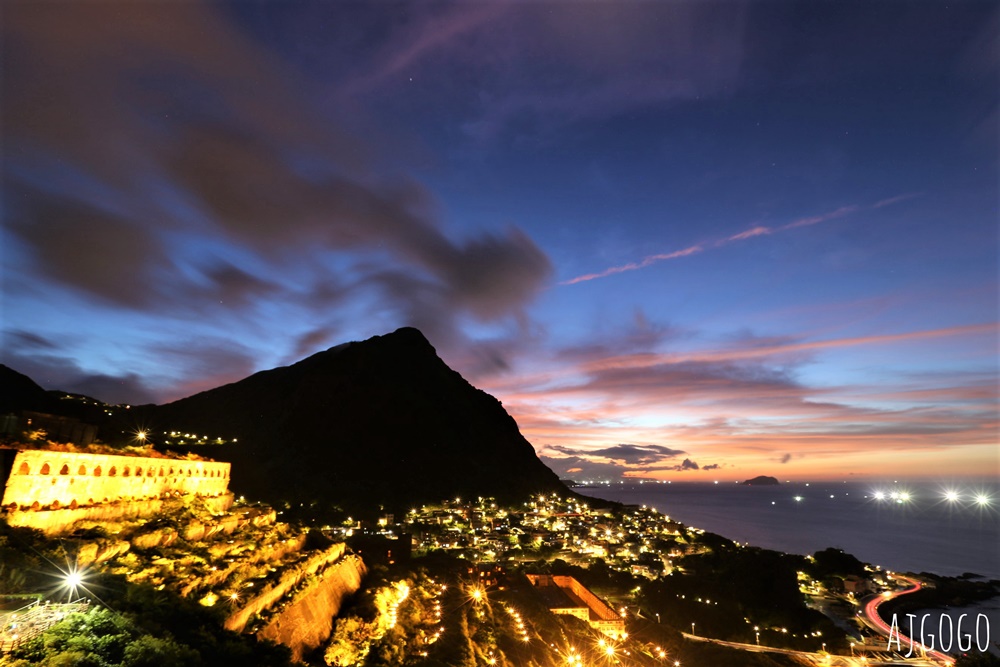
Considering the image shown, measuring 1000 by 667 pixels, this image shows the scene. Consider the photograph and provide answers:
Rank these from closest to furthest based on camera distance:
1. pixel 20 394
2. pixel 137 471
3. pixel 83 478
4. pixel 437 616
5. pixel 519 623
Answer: pixel 83 478
pixel 137 471
pixel 437 616
pixel 519 623
pixel 20 394

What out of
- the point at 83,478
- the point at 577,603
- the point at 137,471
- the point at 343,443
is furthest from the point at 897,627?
the point at 343,443

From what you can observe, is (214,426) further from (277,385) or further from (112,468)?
(112,468)

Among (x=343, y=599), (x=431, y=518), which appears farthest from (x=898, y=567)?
(x=343, y=599)

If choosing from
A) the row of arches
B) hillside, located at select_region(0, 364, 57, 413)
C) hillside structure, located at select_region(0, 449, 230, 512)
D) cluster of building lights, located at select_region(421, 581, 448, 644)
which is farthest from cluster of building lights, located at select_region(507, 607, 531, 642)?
hillside, located at select_region(0, 364, 57, 413)

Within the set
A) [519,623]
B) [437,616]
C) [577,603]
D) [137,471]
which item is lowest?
[577,603]

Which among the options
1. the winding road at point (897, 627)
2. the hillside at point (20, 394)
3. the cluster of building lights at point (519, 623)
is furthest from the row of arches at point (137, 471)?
the hillside at point (20, 394)

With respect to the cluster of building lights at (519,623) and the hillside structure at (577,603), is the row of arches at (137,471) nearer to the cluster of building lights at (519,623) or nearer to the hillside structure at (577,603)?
the cluster of building lights at (519,623)

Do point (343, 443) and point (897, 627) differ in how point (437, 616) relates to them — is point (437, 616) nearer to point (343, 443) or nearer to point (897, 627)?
point (897, 627)
